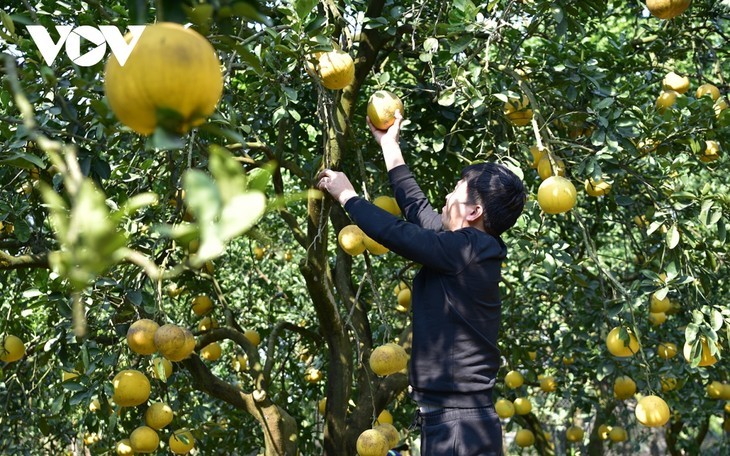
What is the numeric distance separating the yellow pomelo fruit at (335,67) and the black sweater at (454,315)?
0.45 m

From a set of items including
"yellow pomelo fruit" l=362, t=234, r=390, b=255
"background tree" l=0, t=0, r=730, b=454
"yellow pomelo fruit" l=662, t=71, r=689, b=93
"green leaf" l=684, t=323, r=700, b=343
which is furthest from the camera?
"yellow pomelo fruit" l=662, t=71, r=689, b=93

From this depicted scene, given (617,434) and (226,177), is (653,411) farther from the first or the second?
(617,434)

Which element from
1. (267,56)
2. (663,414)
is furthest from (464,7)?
(663,414)

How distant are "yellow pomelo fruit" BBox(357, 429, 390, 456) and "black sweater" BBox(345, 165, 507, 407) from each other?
0.65 m

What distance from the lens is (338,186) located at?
254 cm

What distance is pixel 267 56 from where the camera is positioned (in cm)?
256

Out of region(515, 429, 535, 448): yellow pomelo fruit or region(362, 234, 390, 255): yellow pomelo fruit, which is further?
region(515, 429, 535, 448): yellow pomelo fruit

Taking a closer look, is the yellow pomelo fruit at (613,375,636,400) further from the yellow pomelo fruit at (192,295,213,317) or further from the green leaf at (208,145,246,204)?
the green leaf at (208,145,246,204)

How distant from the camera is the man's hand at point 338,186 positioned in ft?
8.14

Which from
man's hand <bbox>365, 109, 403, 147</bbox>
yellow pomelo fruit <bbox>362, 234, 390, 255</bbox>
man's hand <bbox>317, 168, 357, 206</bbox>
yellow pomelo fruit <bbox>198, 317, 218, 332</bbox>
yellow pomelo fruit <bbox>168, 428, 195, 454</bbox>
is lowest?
yellow pomelo fruit <bbox>168, 428, 195, 454</bbox>

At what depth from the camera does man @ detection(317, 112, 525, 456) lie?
2.36m

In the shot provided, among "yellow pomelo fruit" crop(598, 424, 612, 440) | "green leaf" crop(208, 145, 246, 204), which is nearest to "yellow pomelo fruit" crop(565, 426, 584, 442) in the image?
"yellow pomelo fruit" crop(598, 424, 612, 440)

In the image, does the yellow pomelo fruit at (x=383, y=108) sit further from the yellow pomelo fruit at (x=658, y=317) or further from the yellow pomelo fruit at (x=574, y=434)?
the yellow pomelo fruit at (x=574, y=434)

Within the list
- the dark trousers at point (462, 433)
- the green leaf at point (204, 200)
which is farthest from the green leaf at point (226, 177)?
the dark trousers at point (462, 433)
